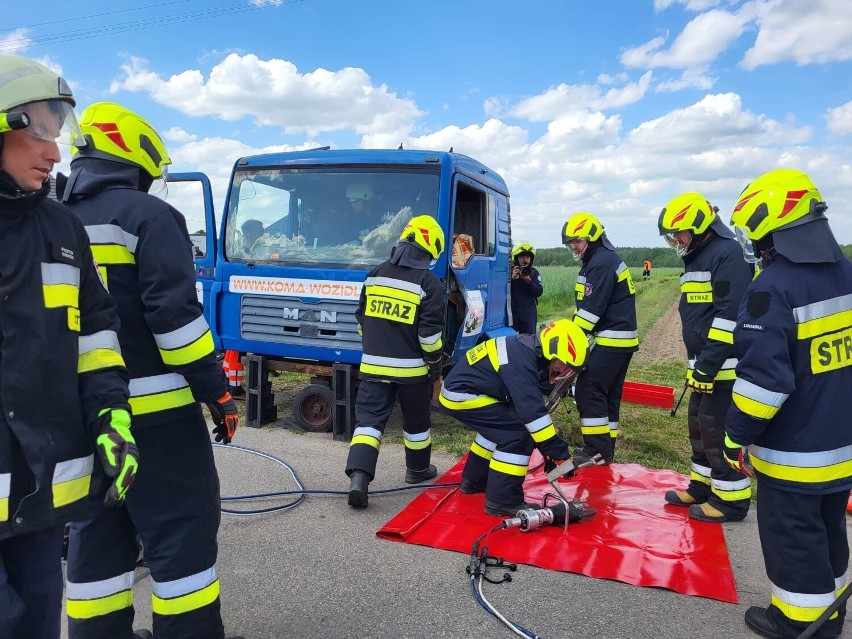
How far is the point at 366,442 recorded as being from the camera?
15.0ft

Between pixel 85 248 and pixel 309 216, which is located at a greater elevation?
pixel 309 216

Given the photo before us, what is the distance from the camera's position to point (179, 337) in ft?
7.61

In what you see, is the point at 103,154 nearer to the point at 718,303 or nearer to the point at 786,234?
the point at 786,234

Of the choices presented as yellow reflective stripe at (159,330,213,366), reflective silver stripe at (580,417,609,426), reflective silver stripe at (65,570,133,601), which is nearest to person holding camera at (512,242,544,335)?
reflective silver stripe at (580,417,609,426)

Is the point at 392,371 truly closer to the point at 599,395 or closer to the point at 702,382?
the point at 599,395

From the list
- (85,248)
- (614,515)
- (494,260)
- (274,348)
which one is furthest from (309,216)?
(85,248)

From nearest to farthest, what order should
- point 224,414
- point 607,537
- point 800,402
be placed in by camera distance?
point 224,414 < point 800,402 < point 607,537

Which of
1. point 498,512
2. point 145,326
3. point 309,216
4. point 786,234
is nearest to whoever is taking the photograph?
point 145,326

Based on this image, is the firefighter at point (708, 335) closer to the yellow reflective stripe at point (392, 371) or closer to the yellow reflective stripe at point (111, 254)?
the yellow reflective stripe at point (392, 371)

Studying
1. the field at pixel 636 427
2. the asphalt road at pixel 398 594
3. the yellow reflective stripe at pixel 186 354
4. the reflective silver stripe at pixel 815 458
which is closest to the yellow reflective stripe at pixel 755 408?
the reflective silver stripe at pixel 815 458

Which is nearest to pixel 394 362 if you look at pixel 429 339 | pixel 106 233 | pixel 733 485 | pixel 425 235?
pixel 429 339

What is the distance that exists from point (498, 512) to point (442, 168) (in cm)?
323

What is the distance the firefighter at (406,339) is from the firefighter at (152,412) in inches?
92.6

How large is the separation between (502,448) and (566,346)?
830mm
